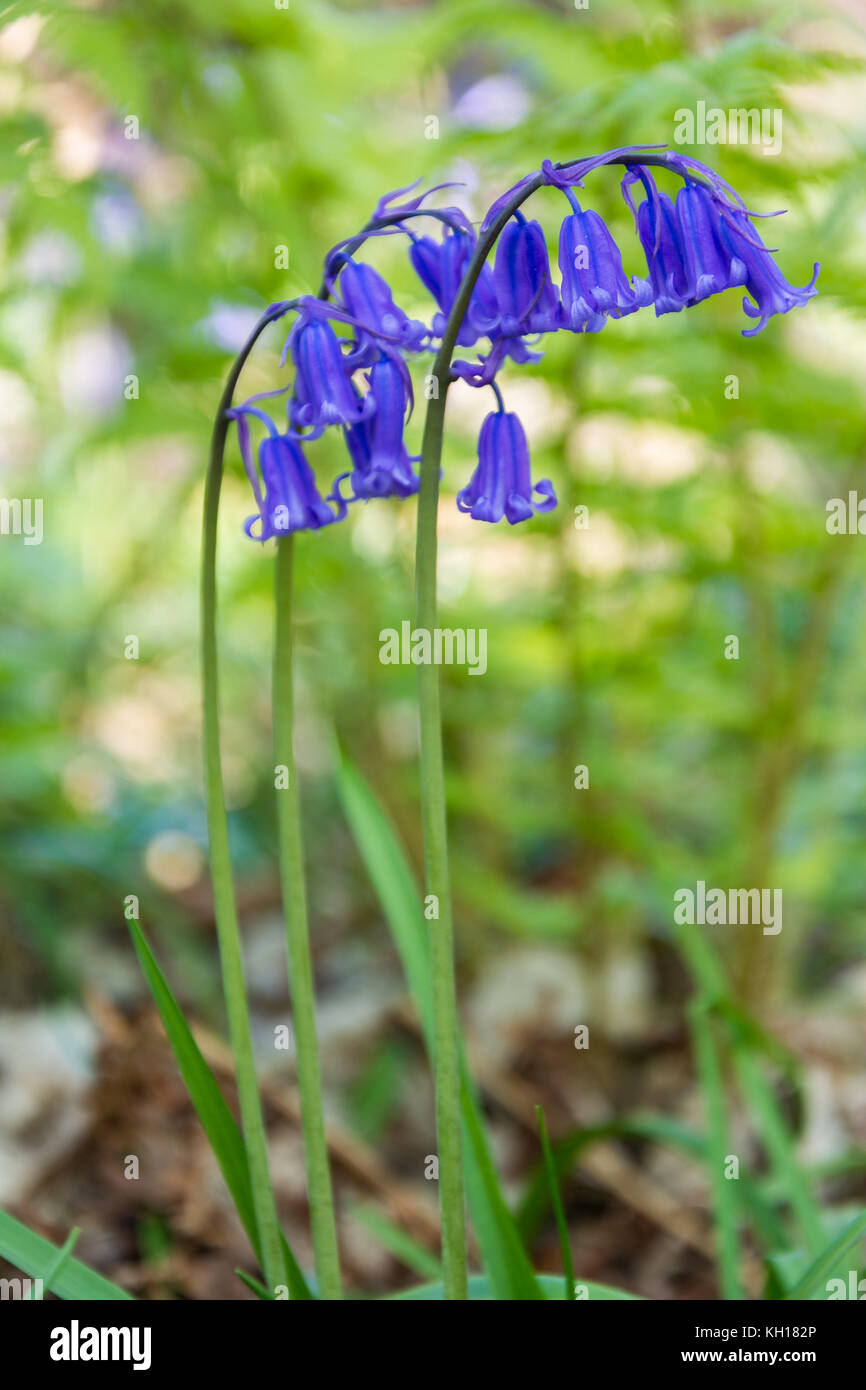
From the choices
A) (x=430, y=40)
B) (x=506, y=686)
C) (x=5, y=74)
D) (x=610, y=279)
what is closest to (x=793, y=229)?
(x=430, y=40)

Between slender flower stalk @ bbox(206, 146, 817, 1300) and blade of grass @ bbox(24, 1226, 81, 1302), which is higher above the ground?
slender flower stalk @ bbox(206, 146, 817, 1300)

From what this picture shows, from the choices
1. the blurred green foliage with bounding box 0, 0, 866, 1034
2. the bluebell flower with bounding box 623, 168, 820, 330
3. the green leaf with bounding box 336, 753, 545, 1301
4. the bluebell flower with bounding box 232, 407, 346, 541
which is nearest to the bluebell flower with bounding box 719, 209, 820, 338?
the bluebell flower with bounding box 623, 168, 820, 330

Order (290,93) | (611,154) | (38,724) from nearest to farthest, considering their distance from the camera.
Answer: (611,154)
(290,93)
(38,724)

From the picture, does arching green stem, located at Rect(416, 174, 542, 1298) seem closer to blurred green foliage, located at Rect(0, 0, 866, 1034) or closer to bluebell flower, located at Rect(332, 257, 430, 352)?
bluebell flower, located at Rect(332, 257, 430, 352)

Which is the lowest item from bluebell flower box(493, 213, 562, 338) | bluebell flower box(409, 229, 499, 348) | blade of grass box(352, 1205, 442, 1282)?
blade of grass box(352, 1205, 442, 1282)
